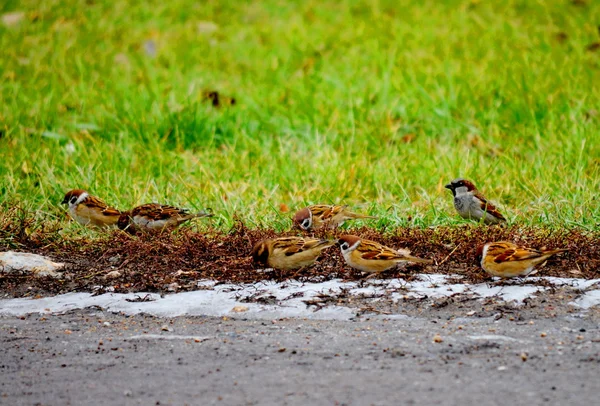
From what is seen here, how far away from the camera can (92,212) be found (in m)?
6.67

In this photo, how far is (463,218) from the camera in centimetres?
669

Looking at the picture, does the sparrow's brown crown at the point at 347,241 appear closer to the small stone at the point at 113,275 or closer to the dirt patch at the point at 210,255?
the dirt patch at the point at 210,255

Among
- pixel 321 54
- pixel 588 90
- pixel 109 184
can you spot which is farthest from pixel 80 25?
pixel 588 90

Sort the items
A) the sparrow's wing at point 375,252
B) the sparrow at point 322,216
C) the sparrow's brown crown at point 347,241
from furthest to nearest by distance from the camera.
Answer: the sparrow at point 322,216, the sparrow's brown crown at point 347,241, the sparrow's wing at point 375,252

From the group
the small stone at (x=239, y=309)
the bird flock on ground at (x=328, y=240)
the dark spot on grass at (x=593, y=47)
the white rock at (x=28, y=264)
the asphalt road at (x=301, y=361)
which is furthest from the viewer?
the dark spot on grass at (x=593, y=47)

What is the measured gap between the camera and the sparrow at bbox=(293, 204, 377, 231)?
20.5ft

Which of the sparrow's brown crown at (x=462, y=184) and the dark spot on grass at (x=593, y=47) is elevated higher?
the dark spot on grass at (x=593, y=47)

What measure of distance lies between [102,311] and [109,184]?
269 cm

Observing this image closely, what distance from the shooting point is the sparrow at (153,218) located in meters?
6.35

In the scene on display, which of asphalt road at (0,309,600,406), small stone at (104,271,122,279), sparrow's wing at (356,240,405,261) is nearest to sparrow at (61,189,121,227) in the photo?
small stone at (104,271,122,279)

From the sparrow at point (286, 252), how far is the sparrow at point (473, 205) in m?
1.49

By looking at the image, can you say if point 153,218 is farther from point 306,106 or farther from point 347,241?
point 306,106

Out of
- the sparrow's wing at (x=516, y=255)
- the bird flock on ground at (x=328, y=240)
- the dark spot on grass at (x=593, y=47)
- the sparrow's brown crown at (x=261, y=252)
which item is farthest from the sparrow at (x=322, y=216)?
the dark spot on grass at (x=593, y=47)

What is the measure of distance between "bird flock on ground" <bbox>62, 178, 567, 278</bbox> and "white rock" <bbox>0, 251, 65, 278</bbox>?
717mm
